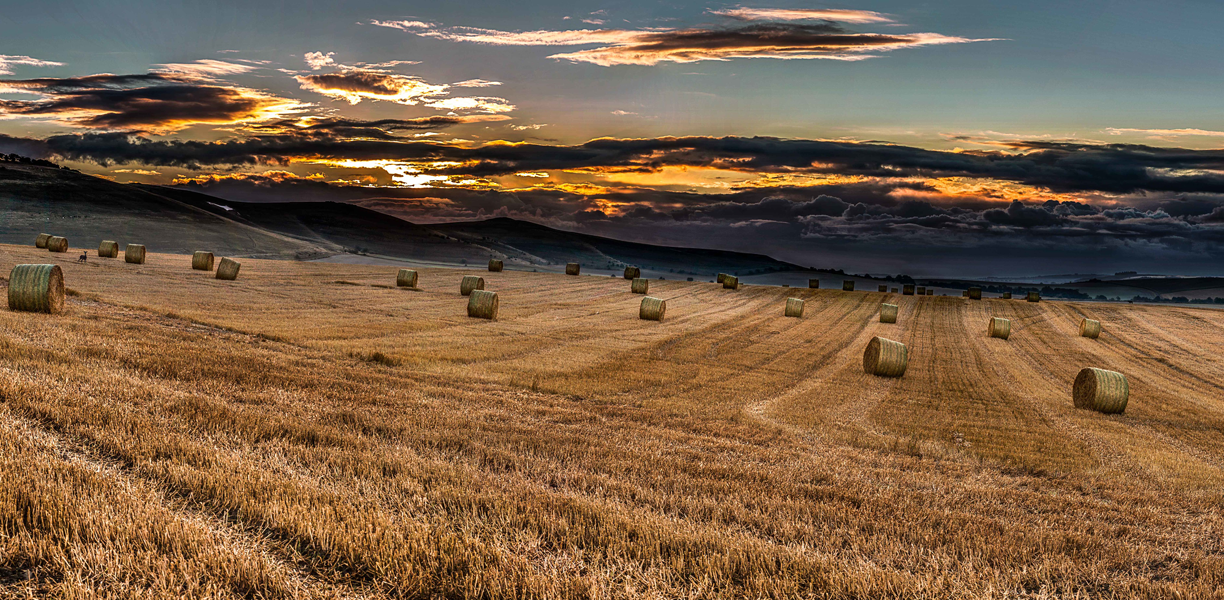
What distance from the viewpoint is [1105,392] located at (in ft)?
59.5

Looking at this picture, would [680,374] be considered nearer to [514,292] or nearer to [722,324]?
[722,324]

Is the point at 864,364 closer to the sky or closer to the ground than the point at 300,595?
closer to the ground

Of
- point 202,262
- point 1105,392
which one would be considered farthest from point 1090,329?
point 202,262

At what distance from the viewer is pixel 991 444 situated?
12484 millimetres

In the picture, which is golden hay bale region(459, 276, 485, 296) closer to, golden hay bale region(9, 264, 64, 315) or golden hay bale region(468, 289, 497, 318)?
golden hay bale region(468, 289, 497, 318)

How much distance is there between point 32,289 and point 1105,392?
26.1 m

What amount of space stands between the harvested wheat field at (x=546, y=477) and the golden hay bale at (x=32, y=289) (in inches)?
43.4

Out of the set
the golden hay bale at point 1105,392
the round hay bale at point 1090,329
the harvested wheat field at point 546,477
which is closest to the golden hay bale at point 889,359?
the harvested wheat field at point 546,477

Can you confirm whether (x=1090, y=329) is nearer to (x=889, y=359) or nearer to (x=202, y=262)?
(x=889, y=359)

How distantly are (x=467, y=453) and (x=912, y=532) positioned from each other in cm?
475

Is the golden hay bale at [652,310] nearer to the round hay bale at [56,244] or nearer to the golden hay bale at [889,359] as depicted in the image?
the golden hay bale at [889,359]

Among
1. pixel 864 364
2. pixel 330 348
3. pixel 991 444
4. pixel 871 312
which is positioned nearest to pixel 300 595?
pixel 991 444

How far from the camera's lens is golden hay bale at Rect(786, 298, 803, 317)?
42219 mm

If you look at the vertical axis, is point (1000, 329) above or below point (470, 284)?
above
